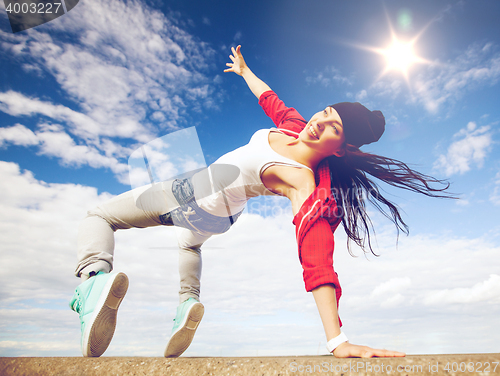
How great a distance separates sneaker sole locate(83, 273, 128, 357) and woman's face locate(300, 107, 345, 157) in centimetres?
160

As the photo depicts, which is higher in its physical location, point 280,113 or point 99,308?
point 280,113

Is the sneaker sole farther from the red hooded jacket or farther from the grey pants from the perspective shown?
the red hooded jacket

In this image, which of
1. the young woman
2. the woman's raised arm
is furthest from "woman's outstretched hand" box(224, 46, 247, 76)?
the young woman

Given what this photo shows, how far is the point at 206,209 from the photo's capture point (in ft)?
7.10

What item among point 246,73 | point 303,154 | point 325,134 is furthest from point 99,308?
point 246,73

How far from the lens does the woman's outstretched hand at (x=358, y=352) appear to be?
49.1 inches

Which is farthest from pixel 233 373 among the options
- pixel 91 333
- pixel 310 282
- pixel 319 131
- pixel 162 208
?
pixel 319 131

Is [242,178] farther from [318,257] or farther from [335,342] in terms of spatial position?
[335,342]

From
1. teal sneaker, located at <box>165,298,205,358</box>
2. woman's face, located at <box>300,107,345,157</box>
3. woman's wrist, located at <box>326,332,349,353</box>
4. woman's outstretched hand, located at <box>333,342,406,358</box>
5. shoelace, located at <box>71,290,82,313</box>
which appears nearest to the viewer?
woman's outstretched hand, located at <box>333,342,406,358</box>

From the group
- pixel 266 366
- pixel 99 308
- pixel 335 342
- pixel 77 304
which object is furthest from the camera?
pixel 77 304

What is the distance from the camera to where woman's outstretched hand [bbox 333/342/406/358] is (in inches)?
49.1

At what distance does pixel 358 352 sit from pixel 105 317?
147 cm

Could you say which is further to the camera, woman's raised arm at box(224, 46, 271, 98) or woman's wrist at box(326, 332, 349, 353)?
woman's raised arm at box(224, 46, 271, 98)

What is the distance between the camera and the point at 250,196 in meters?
2.24
